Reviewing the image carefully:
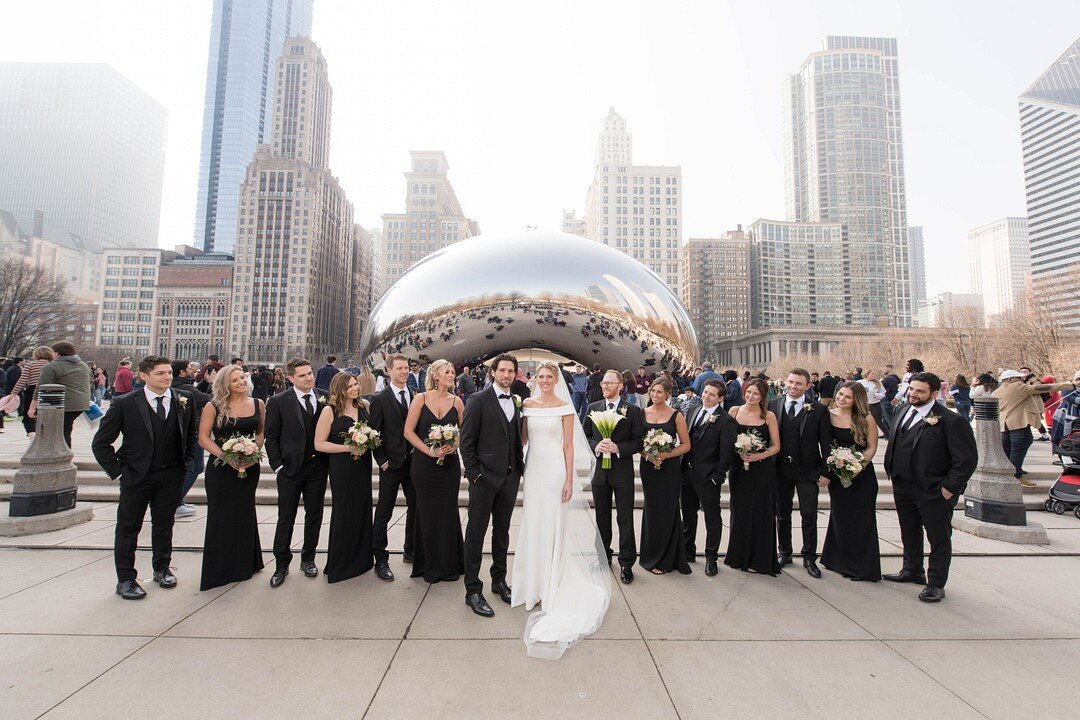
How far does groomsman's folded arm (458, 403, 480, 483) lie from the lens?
4066 mm

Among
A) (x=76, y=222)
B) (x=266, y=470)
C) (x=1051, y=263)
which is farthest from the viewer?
(x=76, y=222)

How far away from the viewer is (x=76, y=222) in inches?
5989

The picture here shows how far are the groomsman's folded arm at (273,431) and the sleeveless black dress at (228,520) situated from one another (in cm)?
15

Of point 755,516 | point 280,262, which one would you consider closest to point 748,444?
point 755,516

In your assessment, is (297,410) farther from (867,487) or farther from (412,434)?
(867,487)

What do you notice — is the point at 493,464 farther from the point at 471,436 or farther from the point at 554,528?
the point at 554,528

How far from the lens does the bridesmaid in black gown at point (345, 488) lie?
453 centimetres

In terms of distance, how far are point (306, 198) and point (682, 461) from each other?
4788 inches

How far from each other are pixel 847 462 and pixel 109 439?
6239 millimetres

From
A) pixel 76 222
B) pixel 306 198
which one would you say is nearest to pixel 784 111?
pixel 306 198

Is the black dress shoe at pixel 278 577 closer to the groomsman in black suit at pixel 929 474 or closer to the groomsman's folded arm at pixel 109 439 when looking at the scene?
the groomsman's folded arm at pixel 109 439

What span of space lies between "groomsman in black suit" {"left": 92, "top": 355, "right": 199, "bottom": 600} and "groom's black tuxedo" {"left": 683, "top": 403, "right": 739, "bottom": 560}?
461 centimetres

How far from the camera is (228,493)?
439 cm

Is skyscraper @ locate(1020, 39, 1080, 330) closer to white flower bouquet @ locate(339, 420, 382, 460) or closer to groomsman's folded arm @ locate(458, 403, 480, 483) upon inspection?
groomsman's folded arm @ locate(458, 403, 480, 483)
